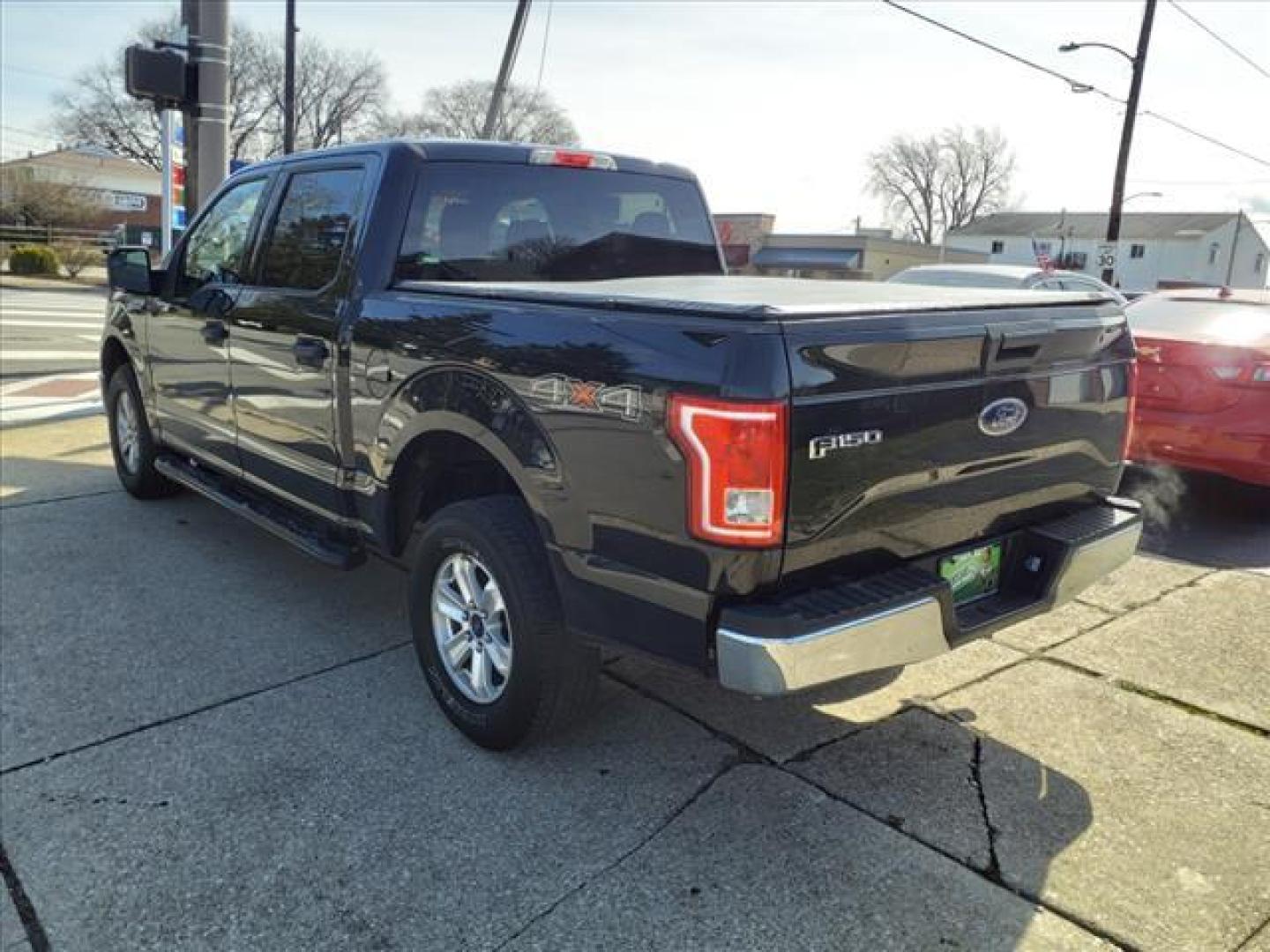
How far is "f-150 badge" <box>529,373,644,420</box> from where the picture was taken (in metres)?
2.54

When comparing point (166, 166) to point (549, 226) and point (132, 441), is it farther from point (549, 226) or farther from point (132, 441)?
point (549, 226)

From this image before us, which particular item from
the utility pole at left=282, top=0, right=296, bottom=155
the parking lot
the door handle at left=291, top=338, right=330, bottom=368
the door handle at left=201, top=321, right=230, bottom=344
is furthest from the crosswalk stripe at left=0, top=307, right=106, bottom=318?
the door handle at left=291, top=338, right=330, bottom=368

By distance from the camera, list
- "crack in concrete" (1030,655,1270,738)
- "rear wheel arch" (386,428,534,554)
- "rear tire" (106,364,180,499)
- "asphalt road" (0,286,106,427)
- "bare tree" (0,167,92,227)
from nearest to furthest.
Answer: "rear wheel arch" (386,428,534,554)
"crack in concrete" (1030,655,1270,738)
"rear tire" (106,364,180,499)
"asphalt road" (0,286,106,427)
"bare tree" (0,167,92,227)

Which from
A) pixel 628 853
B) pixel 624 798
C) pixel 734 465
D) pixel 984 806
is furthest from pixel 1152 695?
pixel 734 465

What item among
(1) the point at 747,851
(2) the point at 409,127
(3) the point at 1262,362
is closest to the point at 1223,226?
(2) the point at 409,127

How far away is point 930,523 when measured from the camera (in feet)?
9.39

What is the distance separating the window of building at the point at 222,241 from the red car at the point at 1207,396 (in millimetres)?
5079

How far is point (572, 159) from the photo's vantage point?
4254 mm

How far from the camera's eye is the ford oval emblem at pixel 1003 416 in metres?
2.88

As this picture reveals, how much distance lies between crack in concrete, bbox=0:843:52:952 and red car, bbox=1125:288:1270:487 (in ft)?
19.4

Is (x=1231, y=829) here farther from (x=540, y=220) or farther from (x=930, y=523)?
(x=540, y=220)

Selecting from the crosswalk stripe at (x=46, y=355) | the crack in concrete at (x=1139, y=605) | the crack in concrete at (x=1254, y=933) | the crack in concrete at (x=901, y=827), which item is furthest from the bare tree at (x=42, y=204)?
the crack in concrete at (x=1254, y=933)

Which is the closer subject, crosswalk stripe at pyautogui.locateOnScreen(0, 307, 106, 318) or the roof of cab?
the roof of cab

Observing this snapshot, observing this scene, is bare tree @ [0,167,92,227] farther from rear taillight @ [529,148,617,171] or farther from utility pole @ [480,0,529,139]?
rear taillight @ [529,148,617,171]
